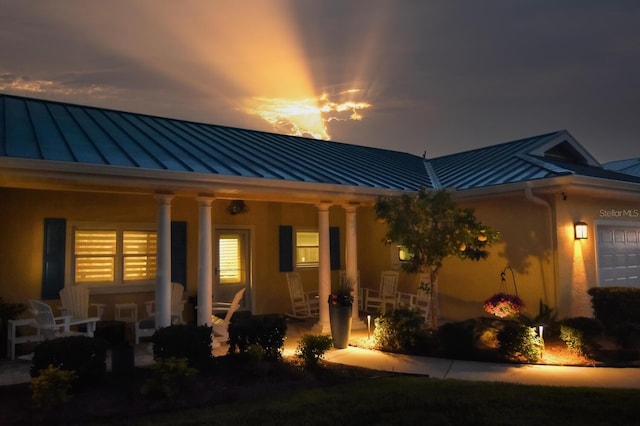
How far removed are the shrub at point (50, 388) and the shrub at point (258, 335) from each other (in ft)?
A: 7.31

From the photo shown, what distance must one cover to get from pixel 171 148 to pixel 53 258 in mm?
2904

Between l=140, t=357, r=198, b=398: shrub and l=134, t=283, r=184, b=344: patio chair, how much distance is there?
8.75ft

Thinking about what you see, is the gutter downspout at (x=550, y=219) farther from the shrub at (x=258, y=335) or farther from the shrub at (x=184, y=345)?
the shrub at (x=184, y=345)

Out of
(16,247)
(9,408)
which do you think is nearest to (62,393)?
(9,408)

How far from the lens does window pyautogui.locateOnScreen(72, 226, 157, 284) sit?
8891 millimetres

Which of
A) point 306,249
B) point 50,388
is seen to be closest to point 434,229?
point 306,249

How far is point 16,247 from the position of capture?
8188 mm

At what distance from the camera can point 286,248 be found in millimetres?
11617

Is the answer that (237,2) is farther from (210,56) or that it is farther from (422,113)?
(422,113)

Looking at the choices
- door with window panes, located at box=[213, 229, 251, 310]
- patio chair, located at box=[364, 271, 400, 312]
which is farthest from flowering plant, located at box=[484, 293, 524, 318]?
Answer: door with window panes, located at box=[213, 229, 251, 310]

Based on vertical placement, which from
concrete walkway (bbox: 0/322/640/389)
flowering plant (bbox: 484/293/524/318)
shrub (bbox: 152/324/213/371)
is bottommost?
concrete walkway (bbox: 0/322/640/389)

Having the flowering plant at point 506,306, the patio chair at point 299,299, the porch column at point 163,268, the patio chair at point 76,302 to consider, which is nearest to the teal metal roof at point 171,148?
the porch column at point 163,268

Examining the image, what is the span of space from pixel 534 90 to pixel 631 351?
406 inches

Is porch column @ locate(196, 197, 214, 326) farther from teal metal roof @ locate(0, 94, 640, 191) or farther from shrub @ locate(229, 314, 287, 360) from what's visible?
shrub @ locate(229, 314, 287, 360)
